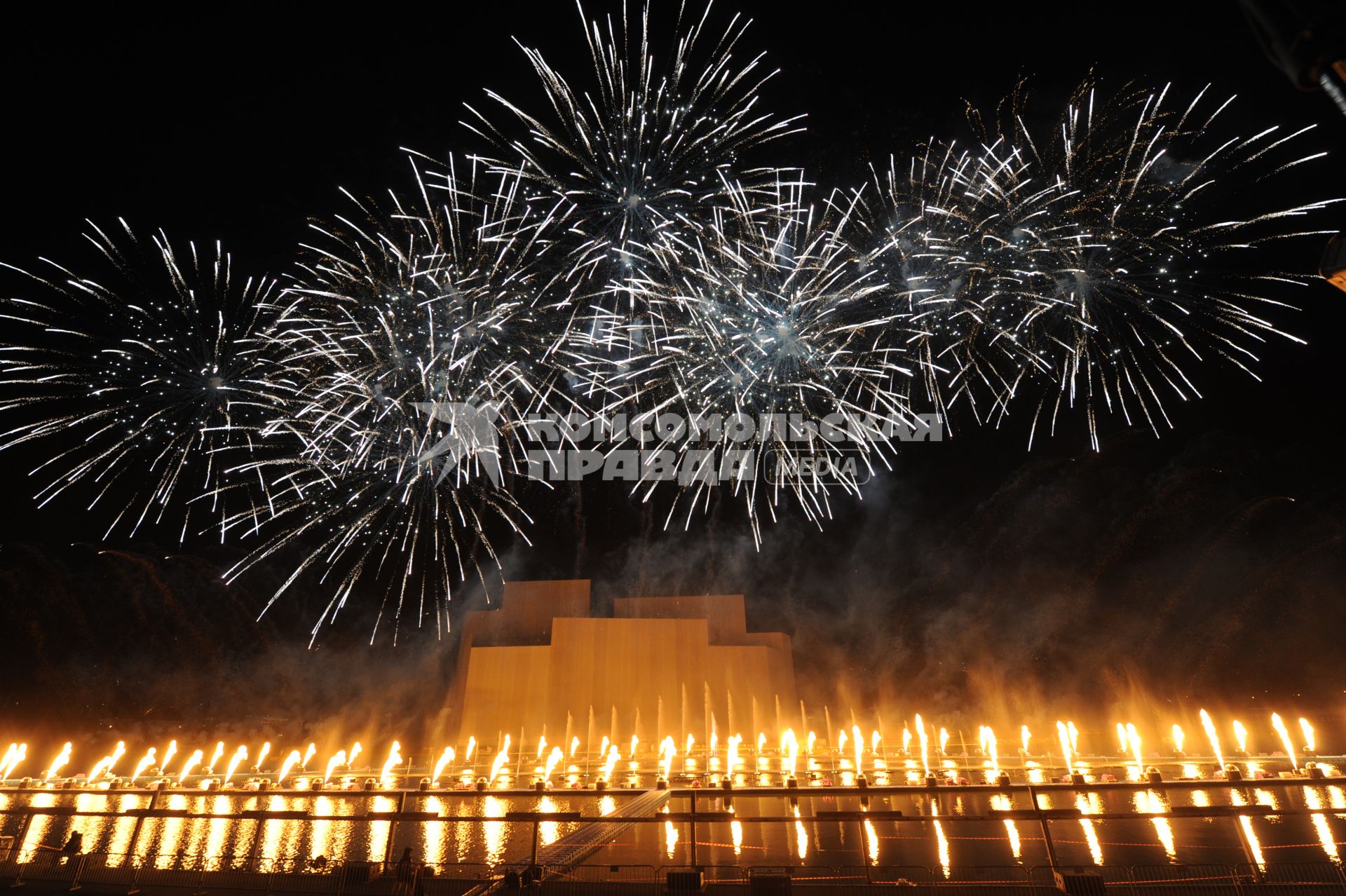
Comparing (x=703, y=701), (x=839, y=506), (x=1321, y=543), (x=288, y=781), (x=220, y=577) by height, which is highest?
(x=839, y=506)

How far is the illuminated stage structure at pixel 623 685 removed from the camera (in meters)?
25.6

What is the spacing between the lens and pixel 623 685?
26.4 meters

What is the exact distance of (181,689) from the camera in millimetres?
29297

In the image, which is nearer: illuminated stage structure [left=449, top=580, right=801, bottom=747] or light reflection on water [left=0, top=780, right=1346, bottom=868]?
light reflection on water [left=0, top=780, right=1346, bottom=868]

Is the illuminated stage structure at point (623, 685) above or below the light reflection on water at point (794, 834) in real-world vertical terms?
above

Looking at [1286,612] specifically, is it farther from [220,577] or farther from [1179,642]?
[220,577]

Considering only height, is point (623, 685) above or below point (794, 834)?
above

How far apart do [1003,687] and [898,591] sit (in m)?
5.98

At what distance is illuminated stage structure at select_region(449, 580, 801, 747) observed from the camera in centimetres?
2564

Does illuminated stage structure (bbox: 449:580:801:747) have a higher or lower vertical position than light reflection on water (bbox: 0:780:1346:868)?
higher

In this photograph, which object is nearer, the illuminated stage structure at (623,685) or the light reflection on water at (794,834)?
the light reflection on water at (794,834)

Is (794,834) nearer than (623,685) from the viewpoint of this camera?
Yes

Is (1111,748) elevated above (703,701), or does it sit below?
below

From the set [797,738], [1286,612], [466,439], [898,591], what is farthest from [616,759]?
[1286,612]
